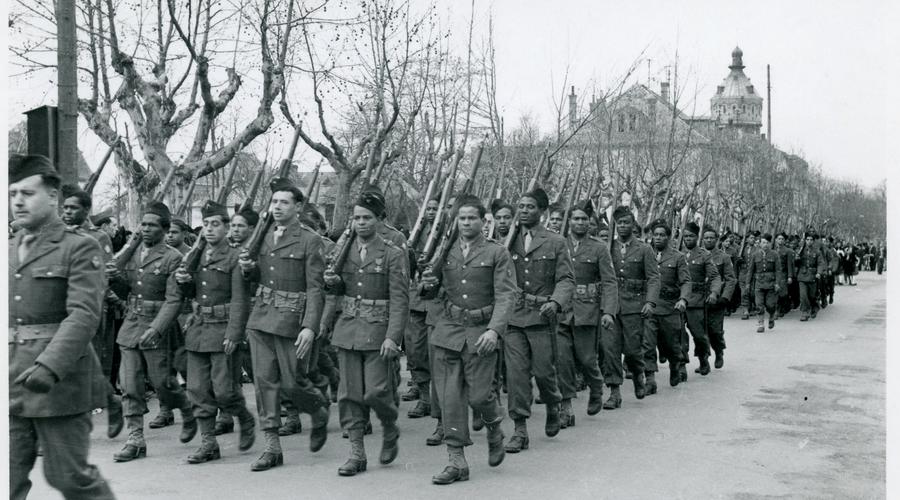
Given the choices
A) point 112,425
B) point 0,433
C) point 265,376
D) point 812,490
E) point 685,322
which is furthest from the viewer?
point 685,322

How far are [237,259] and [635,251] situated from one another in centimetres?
501

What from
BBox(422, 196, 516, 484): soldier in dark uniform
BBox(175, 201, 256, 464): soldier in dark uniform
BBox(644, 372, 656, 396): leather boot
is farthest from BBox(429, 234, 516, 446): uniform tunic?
BBox(644, 372, 656, 396): leather boot

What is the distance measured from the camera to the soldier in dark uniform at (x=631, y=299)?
10297mm

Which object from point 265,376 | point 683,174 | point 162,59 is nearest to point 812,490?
point 265,376

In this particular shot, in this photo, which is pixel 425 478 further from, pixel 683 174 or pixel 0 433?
pixel 683 174

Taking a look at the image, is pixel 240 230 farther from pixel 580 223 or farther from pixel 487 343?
pixel 580 223

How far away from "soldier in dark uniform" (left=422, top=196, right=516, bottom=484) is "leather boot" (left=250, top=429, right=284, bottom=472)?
121 cm

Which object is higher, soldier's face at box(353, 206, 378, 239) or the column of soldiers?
soldier's face at box(353, 206, 378, 239)

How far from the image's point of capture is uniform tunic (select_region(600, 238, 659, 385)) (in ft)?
35.0

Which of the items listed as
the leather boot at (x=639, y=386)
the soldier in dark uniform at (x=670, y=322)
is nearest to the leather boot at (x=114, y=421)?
the leather boot at (x=639, y=386)

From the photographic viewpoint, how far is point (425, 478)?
704 cm

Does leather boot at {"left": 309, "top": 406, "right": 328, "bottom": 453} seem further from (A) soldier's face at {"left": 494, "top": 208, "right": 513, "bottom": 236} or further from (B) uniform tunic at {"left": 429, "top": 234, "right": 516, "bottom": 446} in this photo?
(A) soldier's face at {"left": 494, "top": 208, "right": 513, "bottom": 236}

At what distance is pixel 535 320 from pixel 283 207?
226 cm

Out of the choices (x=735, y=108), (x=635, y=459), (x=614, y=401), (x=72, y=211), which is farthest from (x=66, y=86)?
(x=735, y=108)
